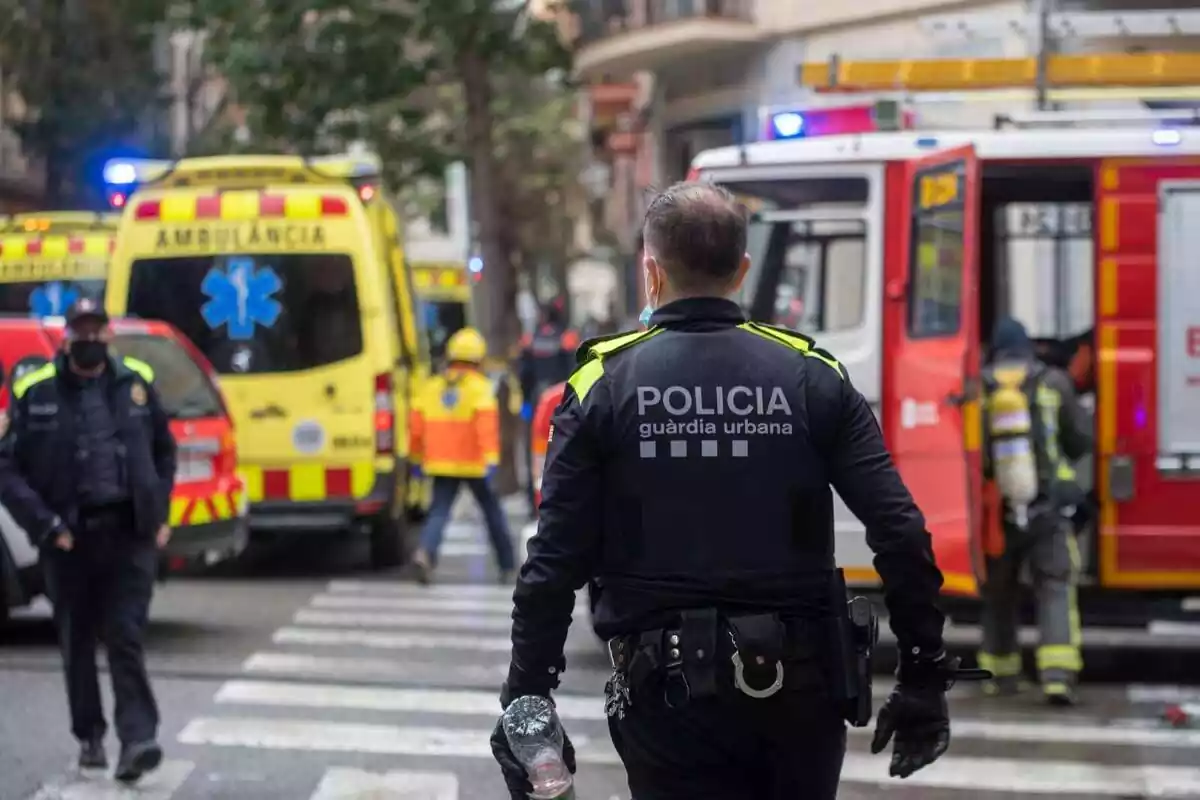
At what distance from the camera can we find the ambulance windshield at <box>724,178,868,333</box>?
9672 millimetres

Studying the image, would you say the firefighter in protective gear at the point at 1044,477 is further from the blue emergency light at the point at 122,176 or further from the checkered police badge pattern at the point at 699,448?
the blue emergency light at the point at 122,176

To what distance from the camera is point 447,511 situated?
1297 centimetres

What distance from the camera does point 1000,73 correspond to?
34.1 ft

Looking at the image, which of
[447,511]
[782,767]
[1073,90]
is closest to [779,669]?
[782,767]

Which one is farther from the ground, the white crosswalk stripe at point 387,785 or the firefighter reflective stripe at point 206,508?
the firefighter reflective stripe at point 206,508

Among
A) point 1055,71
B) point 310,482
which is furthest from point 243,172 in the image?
point 1055,71

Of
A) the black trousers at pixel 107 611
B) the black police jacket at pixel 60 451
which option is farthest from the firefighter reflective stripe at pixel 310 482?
the black trousers at pixel 107 611

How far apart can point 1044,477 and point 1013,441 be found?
0.26m

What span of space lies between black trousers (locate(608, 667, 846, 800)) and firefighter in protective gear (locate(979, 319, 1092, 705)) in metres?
5.31

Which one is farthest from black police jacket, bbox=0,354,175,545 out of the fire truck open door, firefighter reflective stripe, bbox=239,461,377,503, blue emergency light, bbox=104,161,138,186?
blue emergency light, bbox=104,161,138,186

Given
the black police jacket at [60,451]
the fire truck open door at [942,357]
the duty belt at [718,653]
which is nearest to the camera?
the duty belt at [718,653]

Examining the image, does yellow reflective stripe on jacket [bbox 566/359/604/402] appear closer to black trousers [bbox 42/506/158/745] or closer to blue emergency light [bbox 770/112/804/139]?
black trousers [bbox 42/506/158/745]

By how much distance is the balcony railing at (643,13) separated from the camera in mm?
22625

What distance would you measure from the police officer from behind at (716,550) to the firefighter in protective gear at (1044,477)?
5.16 metres
